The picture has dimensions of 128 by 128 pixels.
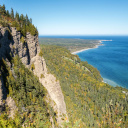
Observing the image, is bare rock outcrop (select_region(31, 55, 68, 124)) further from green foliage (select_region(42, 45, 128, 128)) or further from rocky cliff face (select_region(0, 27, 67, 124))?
green foliage (select_region(42, 45, 128, 128))

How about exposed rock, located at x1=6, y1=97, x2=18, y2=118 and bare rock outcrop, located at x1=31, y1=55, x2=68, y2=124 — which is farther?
bare rock outcrop, located at x1=31, y1=55, x2=68, y2=124

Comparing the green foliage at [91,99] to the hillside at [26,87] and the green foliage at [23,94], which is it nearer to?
the hillside at [26,87]

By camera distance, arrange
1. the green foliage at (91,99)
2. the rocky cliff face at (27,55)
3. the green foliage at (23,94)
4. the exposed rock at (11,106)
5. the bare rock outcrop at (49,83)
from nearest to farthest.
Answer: the exposed rock at (11,106) < the green foliage at (23,94) < the rocky cliff face at (27,55) < the bare rock outcrop at (49,83) < the green foliage at (91,99)

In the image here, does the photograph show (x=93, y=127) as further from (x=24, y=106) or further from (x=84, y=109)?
(x=24, y=106)

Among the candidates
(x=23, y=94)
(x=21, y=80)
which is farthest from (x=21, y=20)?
(x=23, y=94)

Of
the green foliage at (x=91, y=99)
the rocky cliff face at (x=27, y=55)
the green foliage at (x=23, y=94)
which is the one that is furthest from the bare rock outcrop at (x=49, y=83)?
the green foliage at (x=91, y=99)

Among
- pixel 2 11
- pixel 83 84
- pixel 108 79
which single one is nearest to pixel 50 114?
pixel 2 11

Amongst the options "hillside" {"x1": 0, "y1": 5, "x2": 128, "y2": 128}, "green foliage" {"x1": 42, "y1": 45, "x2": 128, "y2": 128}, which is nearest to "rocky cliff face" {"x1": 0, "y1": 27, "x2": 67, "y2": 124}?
"hillside" {"x1": 0, "y1": 5, "x2": 128, "y2": 128}

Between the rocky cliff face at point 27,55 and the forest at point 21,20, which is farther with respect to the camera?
the forest at point 21,20
